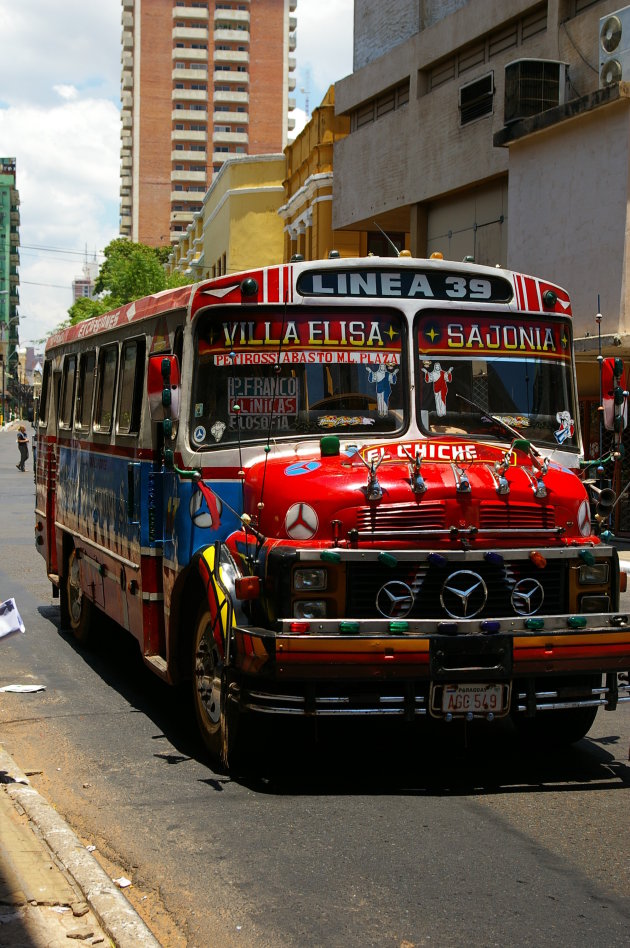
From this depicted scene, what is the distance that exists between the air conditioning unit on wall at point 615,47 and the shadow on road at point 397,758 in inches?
586

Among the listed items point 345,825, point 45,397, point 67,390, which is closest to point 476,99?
point 45,397

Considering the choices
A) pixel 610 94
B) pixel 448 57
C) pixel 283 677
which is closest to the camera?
pixel 283 677

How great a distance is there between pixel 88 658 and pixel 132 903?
580 centimetres

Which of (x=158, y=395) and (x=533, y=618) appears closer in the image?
(x=533, y=618)

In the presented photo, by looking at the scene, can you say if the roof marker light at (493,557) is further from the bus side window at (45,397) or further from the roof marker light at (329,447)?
the bus side window at (45,397)

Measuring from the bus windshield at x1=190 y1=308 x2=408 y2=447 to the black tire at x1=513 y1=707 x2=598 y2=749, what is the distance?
1887mm

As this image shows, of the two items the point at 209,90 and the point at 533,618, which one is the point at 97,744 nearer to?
the point at 533,618

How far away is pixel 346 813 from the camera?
19.8 ft

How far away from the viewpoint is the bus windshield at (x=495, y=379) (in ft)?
23.9

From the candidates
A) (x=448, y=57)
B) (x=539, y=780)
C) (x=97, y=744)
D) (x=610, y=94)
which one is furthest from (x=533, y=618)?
(x=448, y=57)

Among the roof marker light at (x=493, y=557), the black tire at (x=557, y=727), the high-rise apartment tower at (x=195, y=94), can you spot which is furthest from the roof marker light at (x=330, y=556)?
the high-rise apartment tower at (x=195, y=94)

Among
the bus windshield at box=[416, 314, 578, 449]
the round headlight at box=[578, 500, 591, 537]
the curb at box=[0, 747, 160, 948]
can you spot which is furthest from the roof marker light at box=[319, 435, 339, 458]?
the curb at box=[0, 747, 160, 948]

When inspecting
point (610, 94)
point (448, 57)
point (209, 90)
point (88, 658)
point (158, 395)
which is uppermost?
point (209, 90)

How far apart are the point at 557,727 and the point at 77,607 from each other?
5.27 meters
